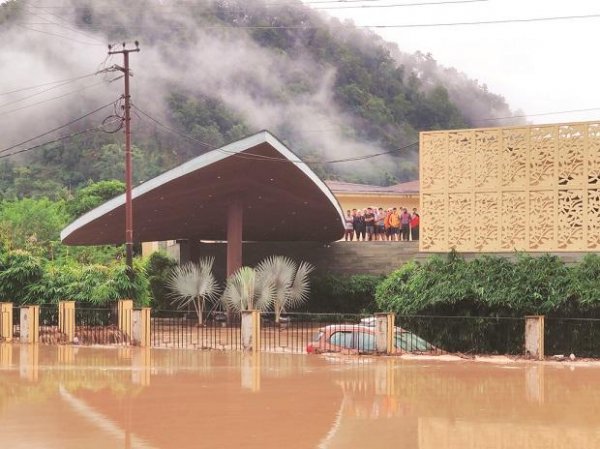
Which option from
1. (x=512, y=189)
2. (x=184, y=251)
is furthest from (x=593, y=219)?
(x=184, y=251)

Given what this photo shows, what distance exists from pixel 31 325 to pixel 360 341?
403 inches

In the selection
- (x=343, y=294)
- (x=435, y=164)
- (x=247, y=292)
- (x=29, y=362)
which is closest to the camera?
(x=29, y=362)

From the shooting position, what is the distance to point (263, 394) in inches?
564

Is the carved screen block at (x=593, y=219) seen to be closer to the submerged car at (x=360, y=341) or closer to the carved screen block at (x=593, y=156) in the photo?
the carved screen block at (x=593, y=156)

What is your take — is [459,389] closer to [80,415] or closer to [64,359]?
[80,415]

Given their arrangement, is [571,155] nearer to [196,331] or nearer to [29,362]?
[29,362]

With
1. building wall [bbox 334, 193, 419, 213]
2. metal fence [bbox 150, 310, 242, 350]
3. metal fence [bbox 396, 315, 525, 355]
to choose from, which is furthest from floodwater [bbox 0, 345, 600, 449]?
building wall [bbox 334, 193, 419, 213]

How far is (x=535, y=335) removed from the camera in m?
19.6

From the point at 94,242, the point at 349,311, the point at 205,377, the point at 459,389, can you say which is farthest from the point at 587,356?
the point at 94,242

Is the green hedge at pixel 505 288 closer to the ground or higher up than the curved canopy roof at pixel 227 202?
closer to the ground

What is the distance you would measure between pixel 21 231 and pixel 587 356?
151ft

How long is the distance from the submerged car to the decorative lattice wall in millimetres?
2314

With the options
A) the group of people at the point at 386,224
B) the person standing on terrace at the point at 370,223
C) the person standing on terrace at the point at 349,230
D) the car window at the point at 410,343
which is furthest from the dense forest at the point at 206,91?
the car window at the point at 410,343

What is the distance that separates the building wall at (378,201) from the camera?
4988 cm
